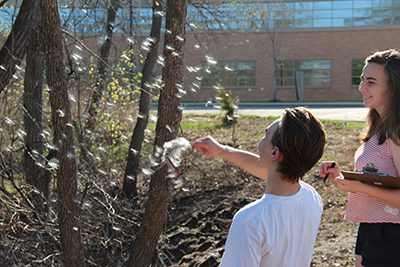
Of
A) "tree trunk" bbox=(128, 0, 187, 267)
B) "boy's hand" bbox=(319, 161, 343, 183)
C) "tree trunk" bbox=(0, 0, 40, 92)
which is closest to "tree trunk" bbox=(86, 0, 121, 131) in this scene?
"tree trunk" bbox=(0, 0, 40, 92)

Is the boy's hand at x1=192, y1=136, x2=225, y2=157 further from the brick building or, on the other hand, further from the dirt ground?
the brick building

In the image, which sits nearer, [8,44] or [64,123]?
[64,123]

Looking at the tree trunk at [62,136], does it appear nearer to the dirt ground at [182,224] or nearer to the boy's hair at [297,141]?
the dirt ground at [182,224]

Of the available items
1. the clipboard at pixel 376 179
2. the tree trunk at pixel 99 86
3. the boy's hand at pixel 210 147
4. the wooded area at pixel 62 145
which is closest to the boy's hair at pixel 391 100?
the clipboard at pixel 376 179

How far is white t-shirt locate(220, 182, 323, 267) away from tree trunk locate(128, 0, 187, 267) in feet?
8.94

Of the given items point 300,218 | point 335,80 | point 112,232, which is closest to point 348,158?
point 112,232

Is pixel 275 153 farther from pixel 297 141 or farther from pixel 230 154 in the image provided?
pixel 230 154

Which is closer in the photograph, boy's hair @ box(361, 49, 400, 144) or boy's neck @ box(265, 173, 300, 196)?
boy's neck @ box(265, 173, 300, 196)

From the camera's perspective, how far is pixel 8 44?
5.40 metres

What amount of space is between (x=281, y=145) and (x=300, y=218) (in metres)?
0.31

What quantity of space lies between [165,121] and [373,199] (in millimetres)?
2284

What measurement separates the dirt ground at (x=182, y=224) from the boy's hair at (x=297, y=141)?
3.03 m

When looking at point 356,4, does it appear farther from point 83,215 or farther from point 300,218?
point 300,218

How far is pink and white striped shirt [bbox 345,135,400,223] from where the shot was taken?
3.20 metres
